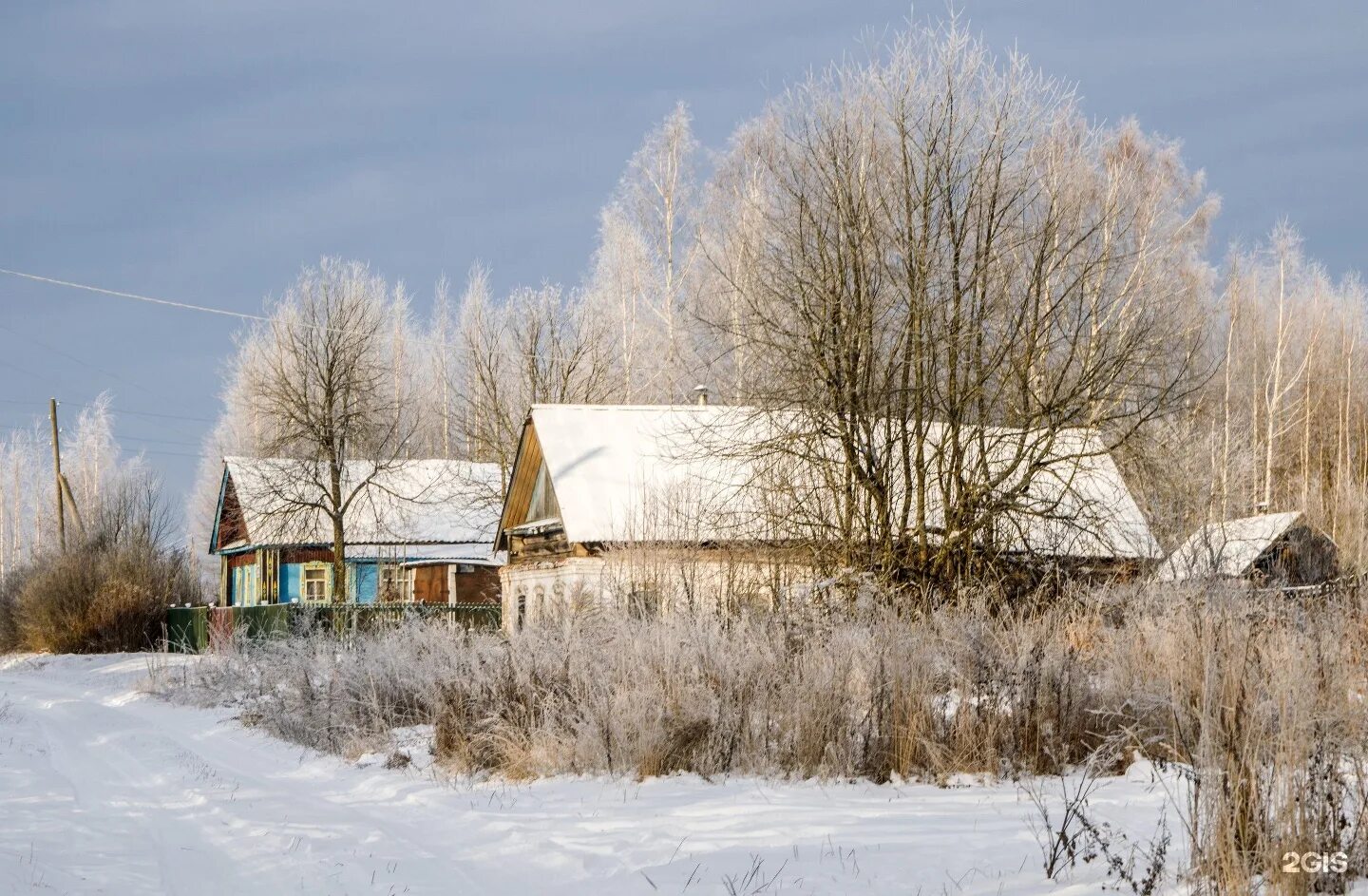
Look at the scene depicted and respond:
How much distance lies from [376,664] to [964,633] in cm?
592

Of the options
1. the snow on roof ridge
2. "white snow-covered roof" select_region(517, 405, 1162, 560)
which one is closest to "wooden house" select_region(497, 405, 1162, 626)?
"white snow-covered roof" select_region(517, 405, 1162, 560)

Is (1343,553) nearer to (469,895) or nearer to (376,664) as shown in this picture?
(376,664)

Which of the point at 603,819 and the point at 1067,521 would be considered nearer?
the point at 603,819

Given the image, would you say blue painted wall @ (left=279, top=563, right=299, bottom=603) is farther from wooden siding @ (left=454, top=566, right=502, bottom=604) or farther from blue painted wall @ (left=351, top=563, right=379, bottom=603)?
wooden siding @ (left=454, top=566, right=502, bottom=604)

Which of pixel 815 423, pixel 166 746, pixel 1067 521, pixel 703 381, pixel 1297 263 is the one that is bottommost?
pixel 166 746

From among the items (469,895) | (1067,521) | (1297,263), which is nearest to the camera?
(469,895)

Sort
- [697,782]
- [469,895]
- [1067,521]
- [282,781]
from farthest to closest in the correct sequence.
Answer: [1067,521] → [282,781] → [697,782] → [469,895]

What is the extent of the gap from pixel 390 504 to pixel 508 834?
33.8m

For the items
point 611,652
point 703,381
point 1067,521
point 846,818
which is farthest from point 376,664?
point 703,381

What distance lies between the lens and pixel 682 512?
16.0m

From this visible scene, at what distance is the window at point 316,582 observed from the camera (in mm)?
40312

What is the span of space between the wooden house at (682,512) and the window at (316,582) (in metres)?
13.4

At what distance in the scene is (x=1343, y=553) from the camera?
33875mm

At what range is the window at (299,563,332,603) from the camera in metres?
40.3
